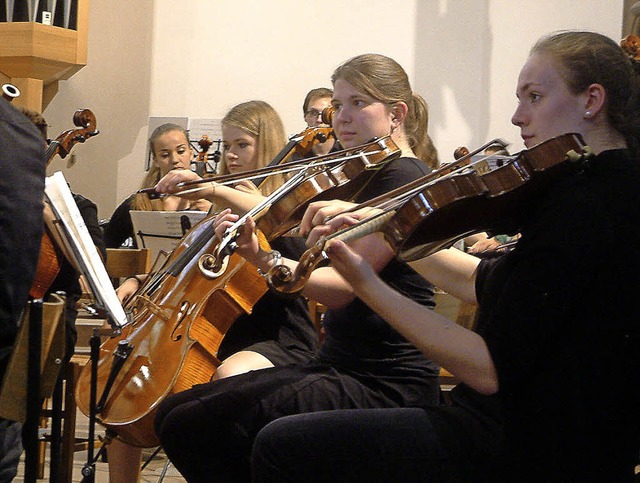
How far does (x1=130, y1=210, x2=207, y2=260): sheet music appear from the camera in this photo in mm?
3580

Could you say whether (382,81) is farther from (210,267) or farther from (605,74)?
(605,74)

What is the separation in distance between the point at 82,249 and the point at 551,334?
3.32 feet

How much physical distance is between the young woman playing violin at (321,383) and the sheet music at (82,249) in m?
0.26

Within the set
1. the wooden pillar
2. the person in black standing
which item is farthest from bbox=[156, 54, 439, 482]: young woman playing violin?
the wooden pillar

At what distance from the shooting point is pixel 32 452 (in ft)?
5.83

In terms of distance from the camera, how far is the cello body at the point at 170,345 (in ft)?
7.55

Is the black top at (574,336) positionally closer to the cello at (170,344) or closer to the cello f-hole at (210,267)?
the cello f-hole at (210,267)

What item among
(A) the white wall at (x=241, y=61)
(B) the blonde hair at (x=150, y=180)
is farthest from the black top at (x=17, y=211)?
(A) the white wall at (x=241, y=61)

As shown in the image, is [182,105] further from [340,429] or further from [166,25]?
[340,429]

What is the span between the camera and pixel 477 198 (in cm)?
142

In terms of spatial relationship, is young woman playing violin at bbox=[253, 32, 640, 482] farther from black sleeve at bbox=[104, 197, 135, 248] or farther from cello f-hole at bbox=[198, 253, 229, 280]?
Result: black sleeve at bbox=[104, 197, 135, 248]

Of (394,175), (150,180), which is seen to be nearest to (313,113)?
(150,180)

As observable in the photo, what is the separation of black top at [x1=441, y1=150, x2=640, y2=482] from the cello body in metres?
1.08

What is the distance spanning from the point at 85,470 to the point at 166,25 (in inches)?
181
